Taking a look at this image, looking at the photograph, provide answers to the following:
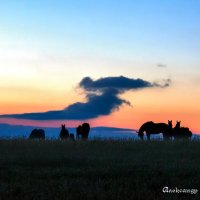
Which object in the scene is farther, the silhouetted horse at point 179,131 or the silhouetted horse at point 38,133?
the silhouetted horse at point 38,133

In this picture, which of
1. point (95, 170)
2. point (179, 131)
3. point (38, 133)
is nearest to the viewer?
point (95, 170)

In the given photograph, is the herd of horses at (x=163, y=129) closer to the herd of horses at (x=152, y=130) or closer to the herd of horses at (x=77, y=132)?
the herd of horses at (x=152, y=130)

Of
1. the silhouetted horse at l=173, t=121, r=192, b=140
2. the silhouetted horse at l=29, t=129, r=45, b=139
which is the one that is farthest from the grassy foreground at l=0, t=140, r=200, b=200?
the silhouetted horse at l=29, t=129, r=45, b=139

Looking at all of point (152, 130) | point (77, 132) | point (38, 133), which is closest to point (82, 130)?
point (77, 132)

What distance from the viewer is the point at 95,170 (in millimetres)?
19188

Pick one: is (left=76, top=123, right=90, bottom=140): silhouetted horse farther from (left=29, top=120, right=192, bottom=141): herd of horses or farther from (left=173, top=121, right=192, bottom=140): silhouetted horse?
(left=173, top=121, right=192, bottom=140): silhouetted horse

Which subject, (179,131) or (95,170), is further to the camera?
(179,131)

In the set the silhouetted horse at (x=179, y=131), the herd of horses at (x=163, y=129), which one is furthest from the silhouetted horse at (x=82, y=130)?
the silhouetted horse at (x=179, y=131)

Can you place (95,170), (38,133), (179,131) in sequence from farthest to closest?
(38,133)
(179,131)
(95,170)

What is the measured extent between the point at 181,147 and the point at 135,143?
2953 millimetres

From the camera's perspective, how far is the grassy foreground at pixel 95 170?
14375mm

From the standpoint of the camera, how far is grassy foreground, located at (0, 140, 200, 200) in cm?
1438

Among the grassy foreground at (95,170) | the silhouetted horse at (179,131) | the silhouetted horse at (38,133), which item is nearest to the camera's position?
the grassy foreground at (95,170)

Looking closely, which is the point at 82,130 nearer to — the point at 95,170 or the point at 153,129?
the point at 153,129
